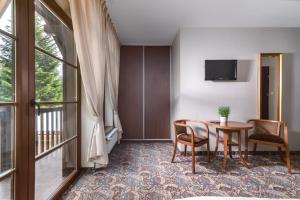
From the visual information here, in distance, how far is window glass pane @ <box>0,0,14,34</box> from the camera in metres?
1.25

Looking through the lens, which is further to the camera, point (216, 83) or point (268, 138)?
point (216, 83)

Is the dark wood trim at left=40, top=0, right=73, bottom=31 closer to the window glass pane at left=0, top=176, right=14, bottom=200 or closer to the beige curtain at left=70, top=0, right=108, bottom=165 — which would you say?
the beige curtain at left=70, top=0, right=108, bottom=165

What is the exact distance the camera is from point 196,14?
3.16 metres

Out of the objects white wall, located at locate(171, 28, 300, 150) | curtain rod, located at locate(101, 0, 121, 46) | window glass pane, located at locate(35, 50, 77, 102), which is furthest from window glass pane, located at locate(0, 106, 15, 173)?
white wall, located at locate(171, 28, 300, 150)

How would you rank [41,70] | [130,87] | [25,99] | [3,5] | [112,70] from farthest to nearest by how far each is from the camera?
[130,87]
[112,70]
[41,70]
[25,99]
[3,5]

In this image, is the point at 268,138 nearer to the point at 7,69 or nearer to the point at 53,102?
the point at 53,102

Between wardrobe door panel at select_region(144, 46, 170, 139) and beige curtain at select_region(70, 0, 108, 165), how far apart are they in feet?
7.27

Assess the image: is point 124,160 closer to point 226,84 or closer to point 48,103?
point 48,103

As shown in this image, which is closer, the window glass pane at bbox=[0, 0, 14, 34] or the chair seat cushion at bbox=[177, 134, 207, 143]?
the window glass pane at bbox=[0, 0, 14, 34]

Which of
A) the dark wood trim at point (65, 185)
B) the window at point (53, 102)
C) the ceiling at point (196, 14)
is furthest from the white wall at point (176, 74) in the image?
the dark wood trim at point (65, 185)

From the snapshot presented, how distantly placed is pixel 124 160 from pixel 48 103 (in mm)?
1791

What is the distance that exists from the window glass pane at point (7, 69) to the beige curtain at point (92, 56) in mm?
912

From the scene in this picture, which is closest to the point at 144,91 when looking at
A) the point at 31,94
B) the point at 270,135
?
the point at 270,135

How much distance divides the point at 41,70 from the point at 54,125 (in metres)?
0.64
